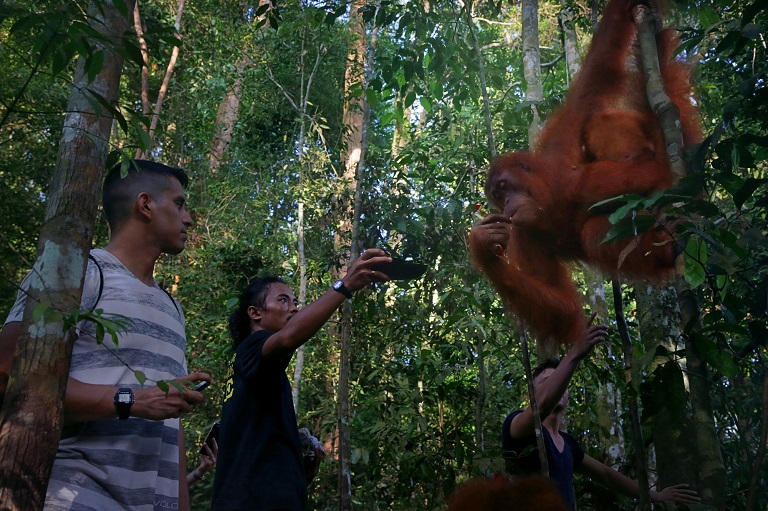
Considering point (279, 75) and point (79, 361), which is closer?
point (79, 361)

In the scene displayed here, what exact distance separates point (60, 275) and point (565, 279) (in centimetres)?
222

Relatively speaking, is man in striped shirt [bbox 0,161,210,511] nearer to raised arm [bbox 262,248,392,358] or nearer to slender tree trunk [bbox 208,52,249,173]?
raised arm [bbox 262,248,392,358]

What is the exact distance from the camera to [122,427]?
1.78 metres

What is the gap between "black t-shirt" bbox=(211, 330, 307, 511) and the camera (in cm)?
211

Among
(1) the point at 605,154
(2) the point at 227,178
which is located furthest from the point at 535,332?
(2) the point at 227,178

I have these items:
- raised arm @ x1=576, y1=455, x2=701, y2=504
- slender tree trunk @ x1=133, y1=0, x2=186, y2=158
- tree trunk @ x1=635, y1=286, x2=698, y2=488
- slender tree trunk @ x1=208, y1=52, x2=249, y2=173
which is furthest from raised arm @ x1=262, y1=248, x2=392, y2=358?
slender tree trunk @ x1=208, y1=52, x2=249, y2=173

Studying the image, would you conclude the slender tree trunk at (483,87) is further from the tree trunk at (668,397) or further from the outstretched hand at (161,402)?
the outstretched hand at (161,402)

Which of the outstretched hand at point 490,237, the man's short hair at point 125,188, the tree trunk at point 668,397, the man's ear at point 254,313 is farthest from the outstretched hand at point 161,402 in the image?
the outstretched hand at point 490,237

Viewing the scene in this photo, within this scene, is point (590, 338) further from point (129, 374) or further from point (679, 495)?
point (129, 374)

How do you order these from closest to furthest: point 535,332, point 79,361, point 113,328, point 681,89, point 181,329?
point 113,328, point 79,361, point 181,329, point 535,332, point 681,89

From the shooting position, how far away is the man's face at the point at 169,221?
208 cm

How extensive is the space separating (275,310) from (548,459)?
109cm

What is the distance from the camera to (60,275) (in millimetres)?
1548

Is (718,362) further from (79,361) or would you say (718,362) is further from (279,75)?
(279,75)
